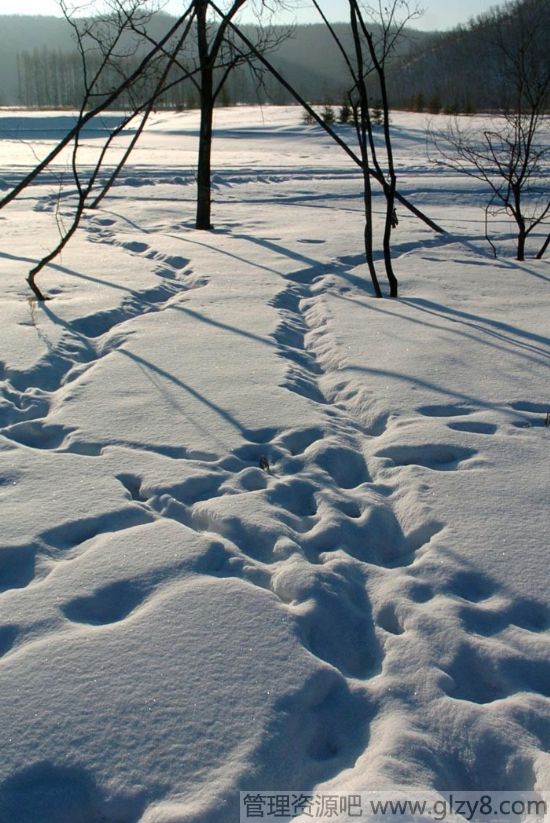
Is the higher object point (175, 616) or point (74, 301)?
point (74, 301)

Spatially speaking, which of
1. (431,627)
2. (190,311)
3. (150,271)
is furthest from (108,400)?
(150,271)

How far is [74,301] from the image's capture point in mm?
5215

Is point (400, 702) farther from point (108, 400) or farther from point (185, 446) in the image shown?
point (108, 400)

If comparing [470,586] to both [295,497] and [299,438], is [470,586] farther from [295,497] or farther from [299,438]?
[299,438]

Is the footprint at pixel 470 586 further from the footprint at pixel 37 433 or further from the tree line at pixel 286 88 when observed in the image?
the tree line at pixel 286 88

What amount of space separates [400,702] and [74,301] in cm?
412

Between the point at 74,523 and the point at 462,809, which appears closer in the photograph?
the point at 462,809

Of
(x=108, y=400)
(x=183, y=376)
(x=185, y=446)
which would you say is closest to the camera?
(x=185, y=446)

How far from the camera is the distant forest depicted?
4128 cm

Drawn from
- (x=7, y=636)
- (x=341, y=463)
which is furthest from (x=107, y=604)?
(x=341, y=463)

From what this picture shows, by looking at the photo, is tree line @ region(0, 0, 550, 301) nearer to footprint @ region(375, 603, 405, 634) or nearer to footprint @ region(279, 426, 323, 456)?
footprint @ region(279, 426, 323, 456)

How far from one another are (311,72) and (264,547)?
99.4 m

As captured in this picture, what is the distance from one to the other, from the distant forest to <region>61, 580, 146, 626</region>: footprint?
26905 millimetres

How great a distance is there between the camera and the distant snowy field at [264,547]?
1.62 metres
